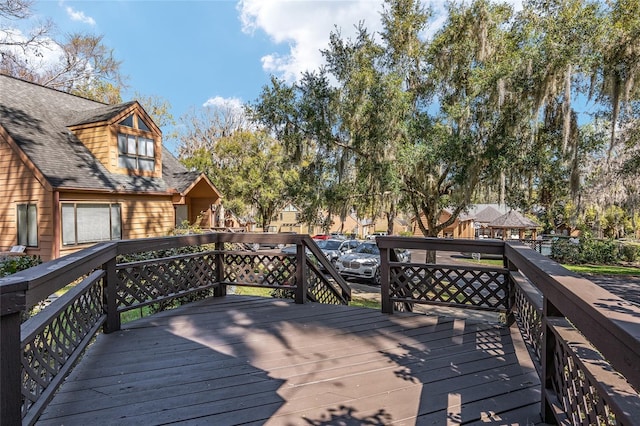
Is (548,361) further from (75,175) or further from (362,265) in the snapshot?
(75,175)

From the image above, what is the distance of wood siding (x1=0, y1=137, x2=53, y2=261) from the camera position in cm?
879

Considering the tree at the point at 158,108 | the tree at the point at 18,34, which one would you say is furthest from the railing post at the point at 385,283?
the tree at the point at 158,108

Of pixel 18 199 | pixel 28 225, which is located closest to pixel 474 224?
pixel 28 225

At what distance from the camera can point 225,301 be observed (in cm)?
451

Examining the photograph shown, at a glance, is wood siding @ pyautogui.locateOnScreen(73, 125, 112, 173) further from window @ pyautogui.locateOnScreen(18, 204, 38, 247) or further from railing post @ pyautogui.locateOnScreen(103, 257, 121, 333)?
railing post @ pyautogui.locateOnScreen(103, 257, 121, 333)

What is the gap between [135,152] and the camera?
10992mm

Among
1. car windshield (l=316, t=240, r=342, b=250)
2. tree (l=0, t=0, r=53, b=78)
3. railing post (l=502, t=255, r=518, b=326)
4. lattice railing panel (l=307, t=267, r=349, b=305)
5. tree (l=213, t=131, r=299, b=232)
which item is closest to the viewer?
railing post (l=502, t=255, r=518, b=326)

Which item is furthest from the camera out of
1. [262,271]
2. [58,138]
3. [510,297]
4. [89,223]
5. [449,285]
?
[58,138]

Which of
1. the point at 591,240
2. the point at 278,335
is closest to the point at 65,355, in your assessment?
the point at 278,335

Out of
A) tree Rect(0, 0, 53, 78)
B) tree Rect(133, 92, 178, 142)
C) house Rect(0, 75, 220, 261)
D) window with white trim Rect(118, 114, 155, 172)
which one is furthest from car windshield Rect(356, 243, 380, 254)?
tree Rect(133, 92, 178, 142)

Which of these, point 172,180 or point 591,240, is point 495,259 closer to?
point 591,240

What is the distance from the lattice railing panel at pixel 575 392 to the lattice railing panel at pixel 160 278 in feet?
11.5

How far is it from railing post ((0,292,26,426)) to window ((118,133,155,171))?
410 inches

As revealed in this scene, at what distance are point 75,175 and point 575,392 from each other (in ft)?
36.3
